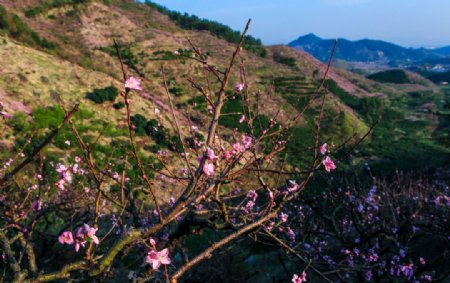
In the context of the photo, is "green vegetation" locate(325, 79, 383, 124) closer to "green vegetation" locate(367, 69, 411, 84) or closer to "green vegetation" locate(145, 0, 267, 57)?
"green vegetation" locate(145, 0, 267, 57)

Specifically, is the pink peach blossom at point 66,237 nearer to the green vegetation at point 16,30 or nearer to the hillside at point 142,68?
the hillside at point 142,68

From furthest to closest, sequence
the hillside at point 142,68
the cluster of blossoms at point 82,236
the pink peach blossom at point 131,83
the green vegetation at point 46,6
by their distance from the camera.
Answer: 1. the green vegetation at point 46,6
2. the hillside at point 142,68
3. the cluster of blossoms at point 82,236
4. the pink peach blossom at point 131,83

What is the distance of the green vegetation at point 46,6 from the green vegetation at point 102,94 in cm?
3024

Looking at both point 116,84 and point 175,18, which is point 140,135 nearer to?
point 116,84

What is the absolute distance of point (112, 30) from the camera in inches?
2276

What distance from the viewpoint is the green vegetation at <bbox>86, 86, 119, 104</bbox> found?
29891 mm

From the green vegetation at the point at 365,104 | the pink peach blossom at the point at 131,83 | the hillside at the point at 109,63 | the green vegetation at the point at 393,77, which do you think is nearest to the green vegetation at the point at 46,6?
the hillside at the point at 109,63

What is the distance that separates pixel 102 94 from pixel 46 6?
114 feet

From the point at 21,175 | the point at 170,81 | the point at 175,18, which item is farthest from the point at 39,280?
the point at 175,18

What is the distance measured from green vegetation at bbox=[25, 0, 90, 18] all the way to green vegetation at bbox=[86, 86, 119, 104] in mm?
30241

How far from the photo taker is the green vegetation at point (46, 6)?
169 ft

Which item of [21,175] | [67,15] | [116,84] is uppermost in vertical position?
[67,15]

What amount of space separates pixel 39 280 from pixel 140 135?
25.7m

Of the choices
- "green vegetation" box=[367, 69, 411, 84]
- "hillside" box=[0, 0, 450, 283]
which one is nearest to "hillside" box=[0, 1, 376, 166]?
"hillside" box=[0, 0, 450, 283]
